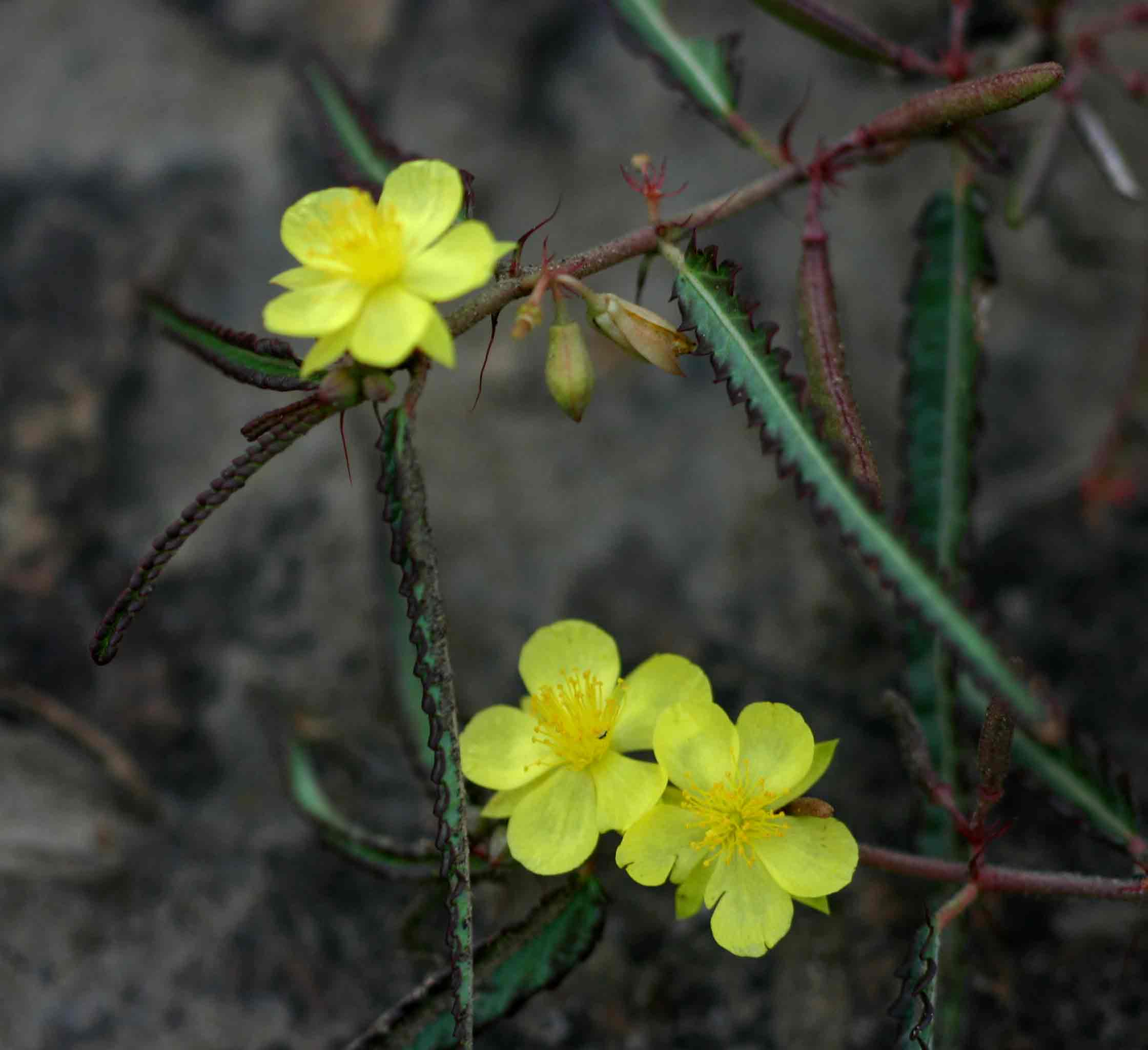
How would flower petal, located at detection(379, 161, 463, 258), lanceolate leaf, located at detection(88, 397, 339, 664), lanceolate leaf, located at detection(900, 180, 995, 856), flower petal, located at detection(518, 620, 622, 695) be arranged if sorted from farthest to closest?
1. lanceolate leaf, located at detection(900, 180, 995, 856)
2. flower petal, located at detection(518, 620, 622, 695)
3. flower petal, located at detection(379, 161, 463, 258)
4. lanceolate leaf, located at detection(88, 397, 339, 664)

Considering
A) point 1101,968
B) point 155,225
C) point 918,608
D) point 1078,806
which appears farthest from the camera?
point 155,225

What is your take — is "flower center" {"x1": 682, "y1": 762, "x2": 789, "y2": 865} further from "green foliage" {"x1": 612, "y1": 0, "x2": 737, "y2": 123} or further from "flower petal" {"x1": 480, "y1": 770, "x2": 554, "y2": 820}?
"green foliage" {"x1": 612, "y1": 0, "x2": 737, "y2": 123}

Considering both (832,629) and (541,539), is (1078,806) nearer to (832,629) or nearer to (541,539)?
(832,629)

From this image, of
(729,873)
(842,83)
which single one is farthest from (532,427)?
(729,873)

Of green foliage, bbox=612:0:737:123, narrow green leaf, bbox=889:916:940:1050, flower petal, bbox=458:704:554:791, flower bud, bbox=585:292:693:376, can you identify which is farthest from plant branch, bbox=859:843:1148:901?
green foliage, bbox=612:0:737:123

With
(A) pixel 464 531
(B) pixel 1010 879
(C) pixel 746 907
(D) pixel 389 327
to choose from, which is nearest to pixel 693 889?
(C) pixel 746 907

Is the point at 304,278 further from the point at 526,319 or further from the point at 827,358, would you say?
the point at 827,358

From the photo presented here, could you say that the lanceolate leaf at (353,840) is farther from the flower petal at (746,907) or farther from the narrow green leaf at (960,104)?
the narrow green leaf at (960,104)

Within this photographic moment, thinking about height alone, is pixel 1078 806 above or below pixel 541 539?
below
